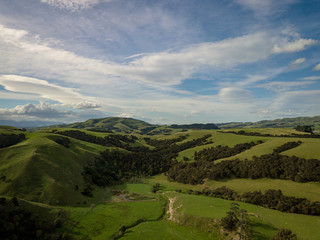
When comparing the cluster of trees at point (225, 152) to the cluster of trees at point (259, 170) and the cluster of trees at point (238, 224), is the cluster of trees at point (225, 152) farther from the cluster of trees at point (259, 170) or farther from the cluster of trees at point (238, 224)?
the cluster of trees at point (238, 224)

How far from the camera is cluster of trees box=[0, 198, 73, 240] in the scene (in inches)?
1404

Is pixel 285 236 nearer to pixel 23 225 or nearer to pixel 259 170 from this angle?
pixel 259 170

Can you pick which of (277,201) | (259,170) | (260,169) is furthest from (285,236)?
(260,169)

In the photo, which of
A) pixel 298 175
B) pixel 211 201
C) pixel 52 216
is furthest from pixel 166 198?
pixel 298 175

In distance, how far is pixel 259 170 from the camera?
3337 inches

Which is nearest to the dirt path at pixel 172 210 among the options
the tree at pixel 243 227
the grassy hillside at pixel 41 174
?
the tree at pixel 243 227

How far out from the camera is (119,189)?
91.0 metres

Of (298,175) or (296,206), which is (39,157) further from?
(298,175)

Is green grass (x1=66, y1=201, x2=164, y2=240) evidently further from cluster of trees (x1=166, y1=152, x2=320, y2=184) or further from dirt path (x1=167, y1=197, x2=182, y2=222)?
cluster of trees (x1=166, y1=152, x2=320, y2=184)

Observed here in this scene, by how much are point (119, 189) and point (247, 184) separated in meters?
65.2

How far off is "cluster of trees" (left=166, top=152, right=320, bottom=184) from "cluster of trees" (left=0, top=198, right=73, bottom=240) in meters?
76.8

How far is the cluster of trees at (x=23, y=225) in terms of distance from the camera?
35.7 meters

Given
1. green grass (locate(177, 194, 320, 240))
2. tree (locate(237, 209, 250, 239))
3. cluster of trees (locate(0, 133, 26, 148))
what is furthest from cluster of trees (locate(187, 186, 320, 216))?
cluster of trees (locate(0, 133, 26, 148))

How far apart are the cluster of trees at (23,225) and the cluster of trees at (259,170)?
7677cm
